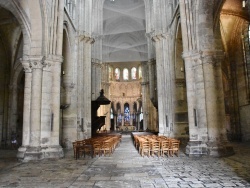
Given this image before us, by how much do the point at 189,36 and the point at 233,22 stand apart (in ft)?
36.0

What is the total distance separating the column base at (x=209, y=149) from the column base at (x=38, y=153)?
20.2 feet

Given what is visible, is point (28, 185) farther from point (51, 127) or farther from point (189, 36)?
point (189, 36)

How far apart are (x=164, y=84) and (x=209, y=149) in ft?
30.2

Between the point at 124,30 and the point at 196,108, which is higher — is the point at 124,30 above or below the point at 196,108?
above

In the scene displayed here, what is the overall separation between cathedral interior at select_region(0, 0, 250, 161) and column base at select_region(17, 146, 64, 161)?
4 cm

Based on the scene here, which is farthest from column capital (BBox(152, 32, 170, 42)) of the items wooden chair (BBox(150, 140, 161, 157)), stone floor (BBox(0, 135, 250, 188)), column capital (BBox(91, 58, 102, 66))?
stone floor (BBox(0, 135, 250, 188))

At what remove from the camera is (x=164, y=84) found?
1906 centimetres

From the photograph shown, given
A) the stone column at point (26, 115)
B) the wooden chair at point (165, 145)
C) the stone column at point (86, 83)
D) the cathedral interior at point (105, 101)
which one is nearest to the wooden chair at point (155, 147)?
the wooden chair at point (165, 145)

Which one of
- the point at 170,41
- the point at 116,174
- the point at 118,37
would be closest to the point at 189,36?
the point at 170,41

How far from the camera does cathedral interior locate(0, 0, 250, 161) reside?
427 inches

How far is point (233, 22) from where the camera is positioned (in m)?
20.4

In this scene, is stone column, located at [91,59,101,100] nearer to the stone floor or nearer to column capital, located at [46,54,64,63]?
column capital, located at [46,54,64,63]

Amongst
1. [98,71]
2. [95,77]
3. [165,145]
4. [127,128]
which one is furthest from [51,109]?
[127,128]

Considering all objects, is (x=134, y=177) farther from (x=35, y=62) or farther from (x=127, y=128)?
(x=127, y=128)
